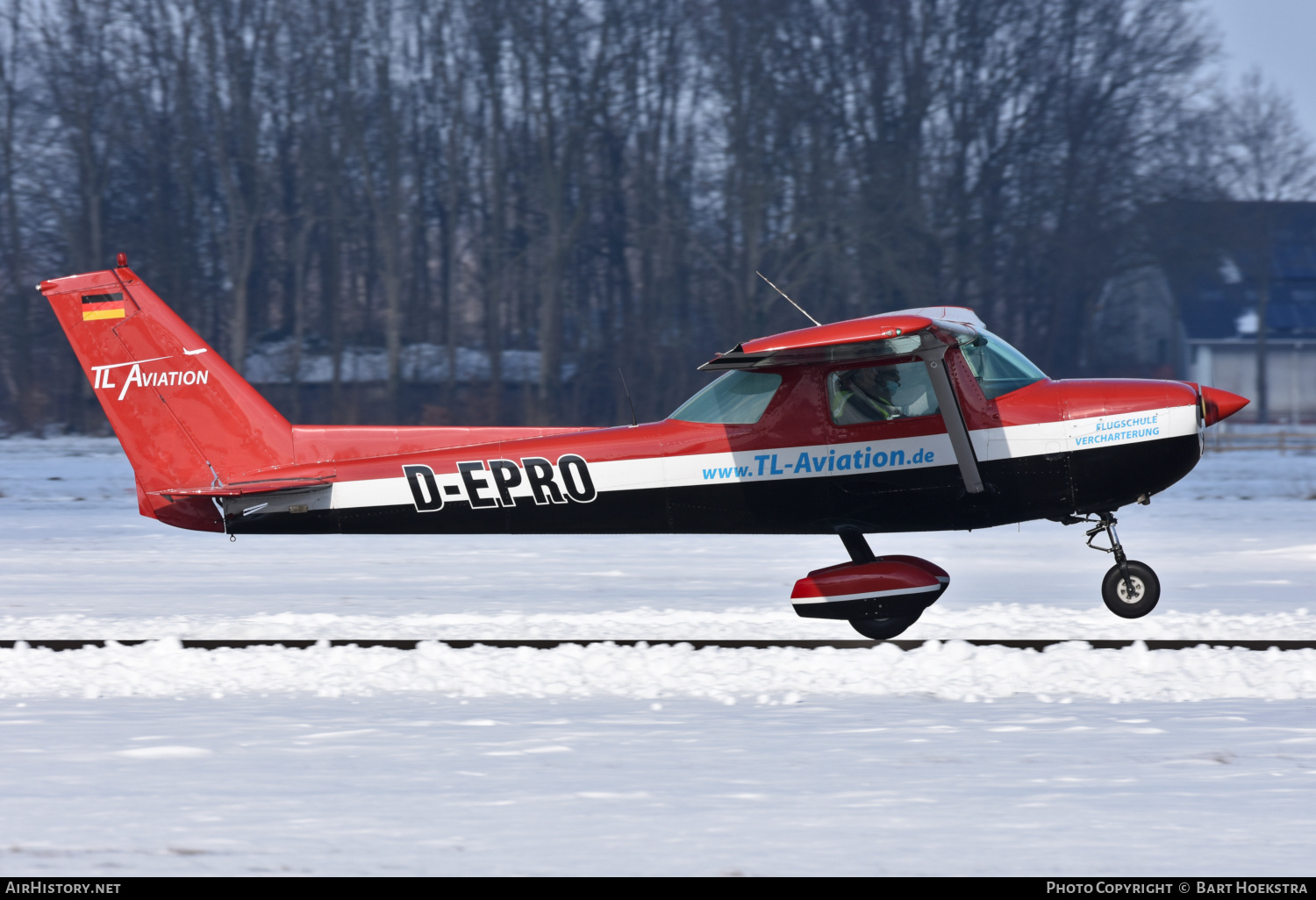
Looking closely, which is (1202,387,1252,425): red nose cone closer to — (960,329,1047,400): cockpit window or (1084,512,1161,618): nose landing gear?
(1084,512,1161,618): nose landing gear

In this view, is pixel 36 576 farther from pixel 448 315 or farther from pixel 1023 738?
pixel 448 315

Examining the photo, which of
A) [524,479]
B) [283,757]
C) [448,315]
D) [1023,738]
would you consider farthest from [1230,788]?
[448,315]

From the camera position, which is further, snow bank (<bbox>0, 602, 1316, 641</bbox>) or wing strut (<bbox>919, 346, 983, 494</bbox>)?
snow bank (<bbox>0, 602, 1316, 641</bbox>)

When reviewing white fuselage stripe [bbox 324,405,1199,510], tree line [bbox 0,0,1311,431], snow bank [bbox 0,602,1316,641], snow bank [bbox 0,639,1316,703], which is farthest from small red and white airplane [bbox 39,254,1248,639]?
tree line [bbox 0,0,1311,431]

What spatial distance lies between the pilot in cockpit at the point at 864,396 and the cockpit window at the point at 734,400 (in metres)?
0.41

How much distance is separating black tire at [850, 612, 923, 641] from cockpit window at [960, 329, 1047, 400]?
5.03 ft

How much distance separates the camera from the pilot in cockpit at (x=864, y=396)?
8.52 m

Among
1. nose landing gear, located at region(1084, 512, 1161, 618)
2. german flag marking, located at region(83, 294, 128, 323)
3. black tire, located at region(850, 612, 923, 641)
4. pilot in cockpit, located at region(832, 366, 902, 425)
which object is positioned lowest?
black tire, located at region(850, 612, 923, 641)

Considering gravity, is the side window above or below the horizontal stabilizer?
above

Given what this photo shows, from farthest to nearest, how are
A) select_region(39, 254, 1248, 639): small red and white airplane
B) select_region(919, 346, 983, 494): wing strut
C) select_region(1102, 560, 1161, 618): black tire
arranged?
select_region(1102, 560, 1161, 618): black tire, select_region(39, 254, 1248, 639): small red and white airplane, select_region(919, 346, 983, 494): wing strut

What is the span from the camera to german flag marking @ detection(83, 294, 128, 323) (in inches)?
363

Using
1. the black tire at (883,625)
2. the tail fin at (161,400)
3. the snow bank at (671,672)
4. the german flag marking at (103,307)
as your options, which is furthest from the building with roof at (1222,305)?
the german flag marking at (103,307)

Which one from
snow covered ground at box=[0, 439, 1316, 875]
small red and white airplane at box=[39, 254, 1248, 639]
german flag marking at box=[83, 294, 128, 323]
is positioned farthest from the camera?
german flag marking at box=[83, 294, 128, 323]

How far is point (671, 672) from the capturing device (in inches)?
285
